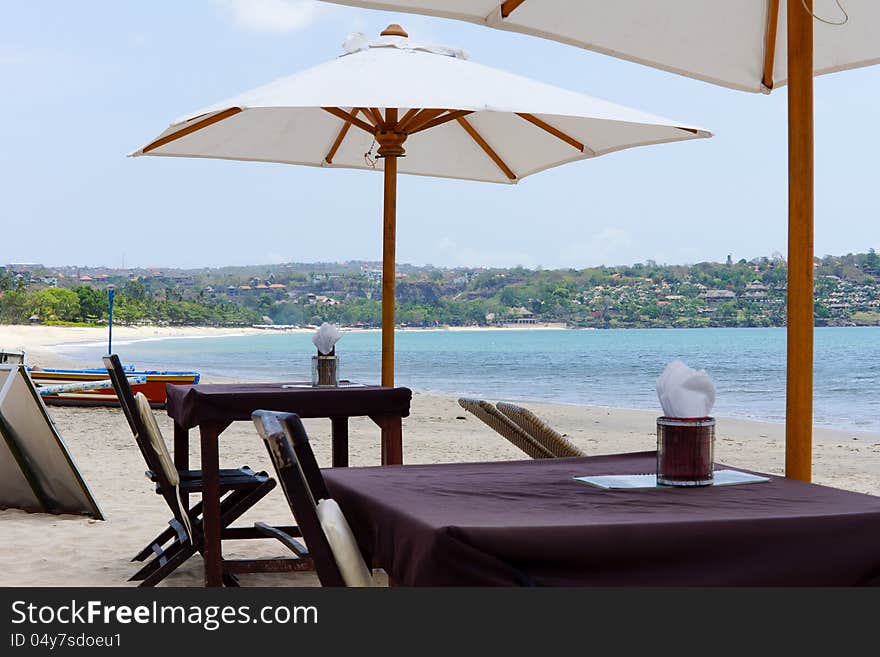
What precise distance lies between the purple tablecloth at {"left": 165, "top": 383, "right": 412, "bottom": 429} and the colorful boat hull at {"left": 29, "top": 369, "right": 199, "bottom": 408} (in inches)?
360

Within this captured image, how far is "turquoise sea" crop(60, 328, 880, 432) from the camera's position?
24.4m

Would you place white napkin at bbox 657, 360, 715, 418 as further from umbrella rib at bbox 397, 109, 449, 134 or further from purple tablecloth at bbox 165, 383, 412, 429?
umbrella rib at bbox 397, 109, 449, 134

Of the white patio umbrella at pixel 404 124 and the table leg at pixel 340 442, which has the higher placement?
the white patio umbrella at pixel 404 124

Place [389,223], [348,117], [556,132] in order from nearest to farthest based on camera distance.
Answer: [348,117] < [389,223] < [556,132]

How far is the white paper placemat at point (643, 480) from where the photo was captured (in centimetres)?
216

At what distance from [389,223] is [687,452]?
3.54m

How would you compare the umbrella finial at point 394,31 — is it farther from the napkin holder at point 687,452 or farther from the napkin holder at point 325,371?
the napkin holder at point 687,452

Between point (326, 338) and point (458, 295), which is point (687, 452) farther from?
point (458, 295)

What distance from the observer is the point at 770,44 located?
148 inches

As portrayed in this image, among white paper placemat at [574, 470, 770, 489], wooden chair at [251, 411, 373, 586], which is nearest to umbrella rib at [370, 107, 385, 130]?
white paper placemat at [574, 470, 770, 489]

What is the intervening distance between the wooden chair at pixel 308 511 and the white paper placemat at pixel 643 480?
56 cm

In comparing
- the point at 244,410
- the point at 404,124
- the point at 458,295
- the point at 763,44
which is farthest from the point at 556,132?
the point at 458,295

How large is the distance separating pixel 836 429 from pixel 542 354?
32614mm

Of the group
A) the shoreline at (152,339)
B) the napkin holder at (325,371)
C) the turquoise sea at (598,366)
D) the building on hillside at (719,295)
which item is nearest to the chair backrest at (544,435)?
the napkin holder at (325,371)
